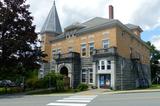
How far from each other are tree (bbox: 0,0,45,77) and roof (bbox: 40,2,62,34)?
17.8 m

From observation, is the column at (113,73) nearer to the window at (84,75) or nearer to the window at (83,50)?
the window at (84,75)

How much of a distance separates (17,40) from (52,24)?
892 inches

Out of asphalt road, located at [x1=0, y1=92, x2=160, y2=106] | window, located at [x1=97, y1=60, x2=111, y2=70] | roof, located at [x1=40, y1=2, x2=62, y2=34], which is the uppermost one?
roof, located at [x1=40, y1=2, x2=62, y2=34]

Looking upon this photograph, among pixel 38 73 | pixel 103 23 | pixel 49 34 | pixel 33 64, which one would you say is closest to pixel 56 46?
pixel 49 34

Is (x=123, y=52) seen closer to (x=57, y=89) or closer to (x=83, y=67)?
(x=83, y=67)

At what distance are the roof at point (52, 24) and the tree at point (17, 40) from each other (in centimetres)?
1781

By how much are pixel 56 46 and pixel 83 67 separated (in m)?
9.51

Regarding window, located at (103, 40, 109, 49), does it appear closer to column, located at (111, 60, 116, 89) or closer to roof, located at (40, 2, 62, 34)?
column, located at (111, 60, 116, 89)

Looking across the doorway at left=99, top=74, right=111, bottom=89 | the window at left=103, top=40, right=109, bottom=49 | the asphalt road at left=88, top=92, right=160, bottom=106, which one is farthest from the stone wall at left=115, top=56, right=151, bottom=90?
the asphalt road at left=88, top=92, right=160, bottom=106

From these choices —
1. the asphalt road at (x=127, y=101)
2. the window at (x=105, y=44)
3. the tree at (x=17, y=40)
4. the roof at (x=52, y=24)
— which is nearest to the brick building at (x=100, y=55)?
the window at (x=105, y=44)

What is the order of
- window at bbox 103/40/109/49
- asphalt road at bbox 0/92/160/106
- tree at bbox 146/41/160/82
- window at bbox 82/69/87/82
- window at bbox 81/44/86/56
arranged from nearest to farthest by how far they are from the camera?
asphalt road at bbox 0/92/160/106 → window at bbox 103/40/109/49 → window at bbox 82/69/87/82 → window at bbox 81/44/86/56 → tree at bbox 146/41/160/82

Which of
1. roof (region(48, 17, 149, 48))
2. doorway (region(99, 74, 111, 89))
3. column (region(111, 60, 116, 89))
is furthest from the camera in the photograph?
roof (region(48, 17, 149, 48))

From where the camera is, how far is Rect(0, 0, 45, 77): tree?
92.7 feet

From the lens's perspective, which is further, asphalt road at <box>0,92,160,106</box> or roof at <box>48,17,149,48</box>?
roof at <box>48,17,149,48</box>
